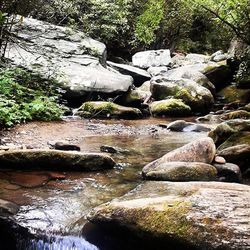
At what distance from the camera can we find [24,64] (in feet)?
38.9

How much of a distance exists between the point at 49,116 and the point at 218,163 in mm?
5575

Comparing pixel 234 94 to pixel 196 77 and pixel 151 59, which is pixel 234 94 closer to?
pixel 196 77

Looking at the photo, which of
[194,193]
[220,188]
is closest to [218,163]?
[220,188]

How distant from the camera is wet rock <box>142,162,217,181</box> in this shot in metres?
5.09

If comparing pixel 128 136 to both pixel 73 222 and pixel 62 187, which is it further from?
pixel 73 222

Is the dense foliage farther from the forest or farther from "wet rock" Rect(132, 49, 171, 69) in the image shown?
"wet rock" Rect(132, 49, 171, 69)

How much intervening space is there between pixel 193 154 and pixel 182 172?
0.77 meters

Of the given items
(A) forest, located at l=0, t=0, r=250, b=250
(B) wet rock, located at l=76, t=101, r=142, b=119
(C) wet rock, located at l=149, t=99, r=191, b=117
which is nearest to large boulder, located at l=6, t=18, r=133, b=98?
(A) forest, located at l=0, t=0, r=250, b=250

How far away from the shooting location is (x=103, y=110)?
11672mm

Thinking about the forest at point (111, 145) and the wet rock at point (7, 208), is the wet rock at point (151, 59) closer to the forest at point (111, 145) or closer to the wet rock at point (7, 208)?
the forest at point (111, 145)

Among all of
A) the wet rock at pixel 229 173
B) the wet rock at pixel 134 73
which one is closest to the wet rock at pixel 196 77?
the wet rock at pixel 134 73

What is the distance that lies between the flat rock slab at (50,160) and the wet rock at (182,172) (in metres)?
0.84

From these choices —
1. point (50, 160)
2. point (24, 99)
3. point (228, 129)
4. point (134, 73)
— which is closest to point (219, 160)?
point (228, 129)

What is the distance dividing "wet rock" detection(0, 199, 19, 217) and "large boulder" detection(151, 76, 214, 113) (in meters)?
10.3
